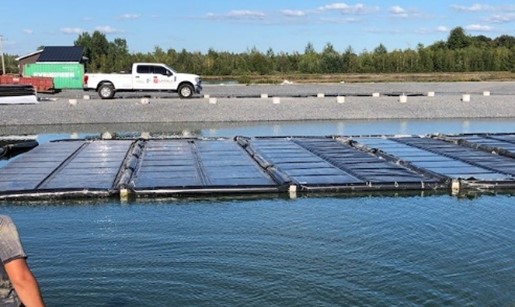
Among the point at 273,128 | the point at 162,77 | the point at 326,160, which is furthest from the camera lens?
the point at 162,77

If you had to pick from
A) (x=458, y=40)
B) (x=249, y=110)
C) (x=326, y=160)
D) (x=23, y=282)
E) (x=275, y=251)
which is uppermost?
(x=458, y=40)

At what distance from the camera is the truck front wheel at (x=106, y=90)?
26.8m

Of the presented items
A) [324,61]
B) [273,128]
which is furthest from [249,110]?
[324,61]

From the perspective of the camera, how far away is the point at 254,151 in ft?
43.4

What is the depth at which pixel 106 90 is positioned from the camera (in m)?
26.8

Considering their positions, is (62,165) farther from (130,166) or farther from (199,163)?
(199,163)

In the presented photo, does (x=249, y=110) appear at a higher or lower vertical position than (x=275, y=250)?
higher

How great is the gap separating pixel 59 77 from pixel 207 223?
3142cm

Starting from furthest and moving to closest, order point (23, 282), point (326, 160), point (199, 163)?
point (326, 160) → point (199, 163) → point (23, 282)

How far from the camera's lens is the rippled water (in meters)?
5.60

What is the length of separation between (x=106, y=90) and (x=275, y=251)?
21.8 metres

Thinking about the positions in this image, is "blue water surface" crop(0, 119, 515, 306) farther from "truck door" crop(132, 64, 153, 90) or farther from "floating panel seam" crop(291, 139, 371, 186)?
"truck door" crop(132, 64, 153, 90)

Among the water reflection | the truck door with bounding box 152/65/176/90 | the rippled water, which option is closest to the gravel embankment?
the water reflection

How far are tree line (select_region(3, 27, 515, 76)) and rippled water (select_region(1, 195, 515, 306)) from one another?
52.8 meters
